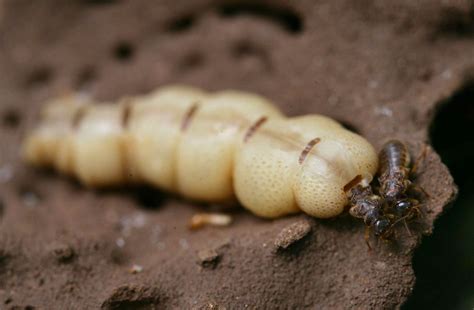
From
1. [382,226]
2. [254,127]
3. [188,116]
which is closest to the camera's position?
[382,226]

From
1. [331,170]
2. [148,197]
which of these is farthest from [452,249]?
[148,197]

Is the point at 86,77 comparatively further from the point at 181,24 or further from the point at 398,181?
the point at 398,181

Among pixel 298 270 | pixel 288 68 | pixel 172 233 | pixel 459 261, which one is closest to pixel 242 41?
pixel 288 68

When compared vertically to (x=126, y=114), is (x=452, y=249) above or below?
below

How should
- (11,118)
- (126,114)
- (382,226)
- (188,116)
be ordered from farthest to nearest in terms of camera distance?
(11,118), (126,114), (188,116), (382,226)

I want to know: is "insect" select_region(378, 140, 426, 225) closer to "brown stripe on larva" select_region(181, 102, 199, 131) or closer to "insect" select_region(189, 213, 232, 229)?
"insect" select_region(189, 213, 232, 229)

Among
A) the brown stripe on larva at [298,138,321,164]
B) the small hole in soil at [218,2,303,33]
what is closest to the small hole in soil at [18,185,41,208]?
the small hole in soil at [218,2,303,33]
